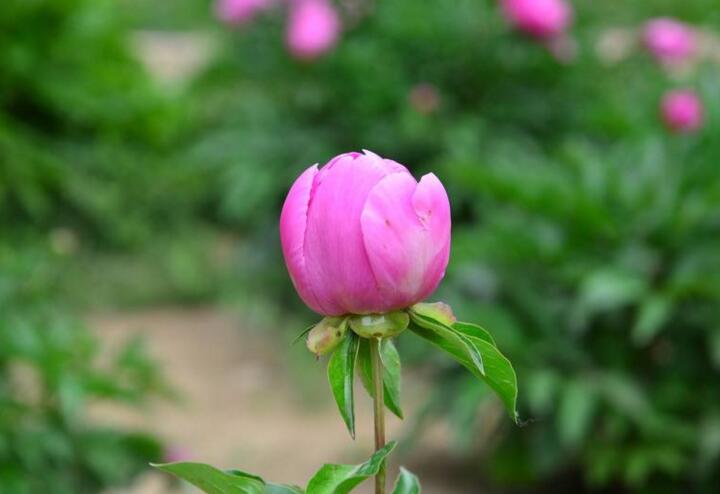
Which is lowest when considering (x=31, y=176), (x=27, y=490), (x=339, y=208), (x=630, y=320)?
(x=31, y=176)

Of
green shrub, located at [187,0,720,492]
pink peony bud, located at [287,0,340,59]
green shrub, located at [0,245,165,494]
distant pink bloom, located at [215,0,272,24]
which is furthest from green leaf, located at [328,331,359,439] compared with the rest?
distant pink bloom, located at [215,0,272,24]

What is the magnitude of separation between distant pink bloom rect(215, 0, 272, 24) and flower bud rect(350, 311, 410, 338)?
439cm

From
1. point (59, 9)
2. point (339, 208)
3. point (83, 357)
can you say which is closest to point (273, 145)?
point (59, 9)

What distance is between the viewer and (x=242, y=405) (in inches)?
194

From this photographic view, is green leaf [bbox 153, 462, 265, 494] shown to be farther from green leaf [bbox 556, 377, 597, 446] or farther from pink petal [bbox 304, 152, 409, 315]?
green leaf [bbox 556, 377, 597, 446]

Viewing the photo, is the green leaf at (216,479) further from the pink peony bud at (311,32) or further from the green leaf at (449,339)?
the pink peony bud at (311,32)

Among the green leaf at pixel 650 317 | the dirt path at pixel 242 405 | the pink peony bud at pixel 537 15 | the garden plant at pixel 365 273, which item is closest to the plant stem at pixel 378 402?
the garden plant at pixel 365 273

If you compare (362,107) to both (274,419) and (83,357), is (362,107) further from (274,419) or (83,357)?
(83,357)

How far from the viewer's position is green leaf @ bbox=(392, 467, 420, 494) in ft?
3.40

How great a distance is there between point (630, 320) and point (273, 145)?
2246 mm

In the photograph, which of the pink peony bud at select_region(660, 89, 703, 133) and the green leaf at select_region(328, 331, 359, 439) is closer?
the green leaf at select_region(328, 331, 359, 439)

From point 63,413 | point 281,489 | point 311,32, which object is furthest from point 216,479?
point 311,32

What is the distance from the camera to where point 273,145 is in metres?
5.39

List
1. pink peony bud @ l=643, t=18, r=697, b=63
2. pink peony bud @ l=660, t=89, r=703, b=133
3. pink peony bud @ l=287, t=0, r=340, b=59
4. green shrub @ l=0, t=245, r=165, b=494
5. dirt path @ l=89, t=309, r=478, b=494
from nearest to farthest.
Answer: green shrub @ l=0, t=245, r=165, b=494, pink peony bud @ l=660, t=89, r=703, b=133, dirt path @ l=89, t=309, r=478, b=494, pink peony bud @ l=643, t=18, r=697, b=63, pink peony bud @ l=287, t=0, r=340, b=59
